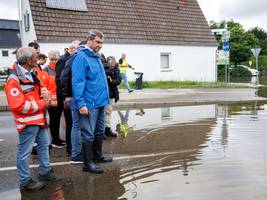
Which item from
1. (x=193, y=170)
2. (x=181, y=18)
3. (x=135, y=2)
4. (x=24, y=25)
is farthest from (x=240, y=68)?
(x=193, y=170)

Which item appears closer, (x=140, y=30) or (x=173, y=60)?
(x=140, y=30)

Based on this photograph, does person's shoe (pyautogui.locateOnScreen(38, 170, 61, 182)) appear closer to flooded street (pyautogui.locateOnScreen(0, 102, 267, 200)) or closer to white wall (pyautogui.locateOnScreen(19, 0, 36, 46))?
flooded street (pyautogui.locateOnScreen(0, 102, 267, 200))

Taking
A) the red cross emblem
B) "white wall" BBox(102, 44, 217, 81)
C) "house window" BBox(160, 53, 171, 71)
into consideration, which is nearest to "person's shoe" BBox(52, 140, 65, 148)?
the red cross emblem

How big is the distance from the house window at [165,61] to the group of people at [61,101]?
20967mm

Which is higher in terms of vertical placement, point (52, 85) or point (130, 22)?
point (130, 22)

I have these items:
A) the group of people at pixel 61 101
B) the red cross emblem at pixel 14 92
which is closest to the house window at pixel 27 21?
the group of people at pixel 61 101

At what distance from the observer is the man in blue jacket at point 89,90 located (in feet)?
19.5

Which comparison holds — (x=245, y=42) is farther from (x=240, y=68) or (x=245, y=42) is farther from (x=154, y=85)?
(x=154, y=85)

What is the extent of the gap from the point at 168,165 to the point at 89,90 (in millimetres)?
1652

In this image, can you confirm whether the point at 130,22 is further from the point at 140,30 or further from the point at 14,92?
the point at 14,92

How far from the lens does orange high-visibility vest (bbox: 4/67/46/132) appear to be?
5125mm

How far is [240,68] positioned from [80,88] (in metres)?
48.8

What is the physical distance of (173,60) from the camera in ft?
93.6

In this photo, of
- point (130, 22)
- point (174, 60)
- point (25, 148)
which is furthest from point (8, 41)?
point (25, 148)
